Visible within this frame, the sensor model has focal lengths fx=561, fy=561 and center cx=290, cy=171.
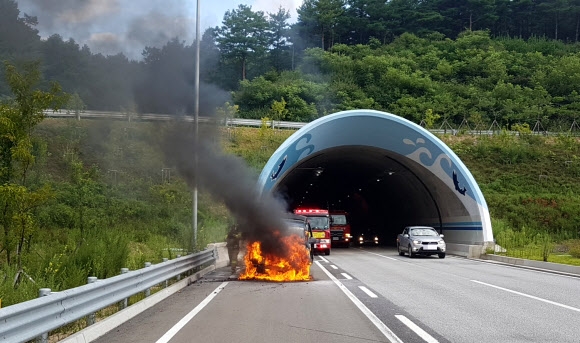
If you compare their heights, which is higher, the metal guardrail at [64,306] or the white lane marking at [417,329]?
the metal guardrail at [64,306]

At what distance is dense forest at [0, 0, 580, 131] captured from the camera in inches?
501

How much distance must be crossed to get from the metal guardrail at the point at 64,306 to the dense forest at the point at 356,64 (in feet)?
15.1

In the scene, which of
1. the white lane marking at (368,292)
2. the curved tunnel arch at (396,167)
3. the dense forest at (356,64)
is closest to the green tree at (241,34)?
the dense forest at (356,64)

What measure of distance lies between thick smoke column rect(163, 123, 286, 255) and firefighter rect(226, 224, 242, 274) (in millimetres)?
885

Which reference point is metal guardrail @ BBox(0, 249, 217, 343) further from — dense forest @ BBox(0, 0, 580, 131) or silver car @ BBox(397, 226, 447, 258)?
silver car @ BBox(397, 226, 447, 258)

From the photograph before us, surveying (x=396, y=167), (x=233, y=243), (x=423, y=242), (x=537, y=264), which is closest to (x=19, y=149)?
(x=233, y=243)

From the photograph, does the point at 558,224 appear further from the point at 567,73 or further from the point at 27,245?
the point at 567,73

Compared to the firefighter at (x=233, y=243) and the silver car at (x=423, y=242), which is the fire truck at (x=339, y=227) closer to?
the silver car at (x=423, y=242)

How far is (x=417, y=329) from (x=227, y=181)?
12.2m

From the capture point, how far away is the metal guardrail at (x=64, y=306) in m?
5.58

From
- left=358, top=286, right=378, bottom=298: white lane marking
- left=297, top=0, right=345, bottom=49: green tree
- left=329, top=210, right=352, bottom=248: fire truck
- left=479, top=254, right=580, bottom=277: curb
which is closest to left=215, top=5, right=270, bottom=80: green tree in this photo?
left=358, top=286, right=378, bottom=298: white lane marking

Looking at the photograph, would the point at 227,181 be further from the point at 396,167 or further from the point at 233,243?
the point at 396,167

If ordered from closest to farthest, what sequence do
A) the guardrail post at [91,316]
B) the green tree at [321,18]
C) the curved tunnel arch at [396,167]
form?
the guardrail post at [91,316], the curved tunnel arch at [396,167], the green tree at [321,18]

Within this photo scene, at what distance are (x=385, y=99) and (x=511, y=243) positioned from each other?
4725cm
